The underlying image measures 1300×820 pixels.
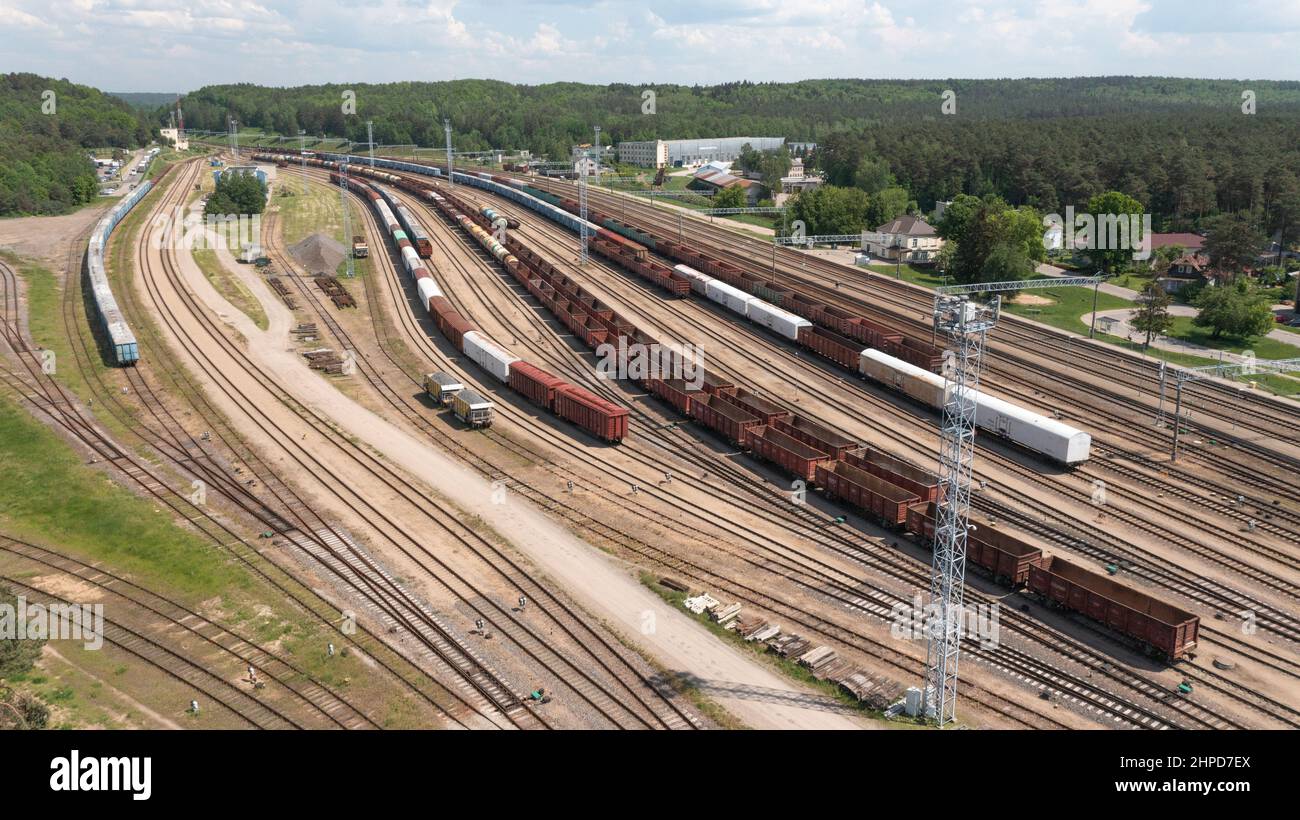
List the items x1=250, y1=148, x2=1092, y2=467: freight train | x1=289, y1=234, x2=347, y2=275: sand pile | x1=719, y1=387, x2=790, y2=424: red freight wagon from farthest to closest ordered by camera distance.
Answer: x1=289, y1=234, x2=347, y2=275: sand pile < x1=719, y1=387, x2=790, y2=424: red freight wagon < x1=250, y1=148, x2=1092, y2=467: freight train

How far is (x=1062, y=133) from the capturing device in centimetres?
Result: 18300

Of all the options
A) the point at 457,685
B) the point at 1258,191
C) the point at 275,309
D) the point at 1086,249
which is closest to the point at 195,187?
the point at 275,309

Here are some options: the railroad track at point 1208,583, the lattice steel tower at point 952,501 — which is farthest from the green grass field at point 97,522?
the railroad track at point 1208,583

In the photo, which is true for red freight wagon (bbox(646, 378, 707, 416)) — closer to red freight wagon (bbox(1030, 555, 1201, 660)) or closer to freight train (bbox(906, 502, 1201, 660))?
freight train (bbox(906, 502, 1201, 660))

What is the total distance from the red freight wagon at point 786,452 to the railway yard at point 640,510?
29 cm

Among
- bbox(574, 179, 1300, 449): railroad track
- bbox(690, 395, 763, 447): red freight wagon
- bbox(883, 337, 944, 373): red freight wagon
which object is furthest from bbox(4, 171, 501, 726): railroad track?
bbox(574, 179, 1300, 449): railroad track

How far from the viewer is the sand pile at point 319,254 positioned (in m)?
102

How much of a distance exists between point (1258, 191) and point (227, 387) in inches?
5161

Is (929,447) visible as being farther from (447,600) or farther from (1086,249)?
(1086,249)

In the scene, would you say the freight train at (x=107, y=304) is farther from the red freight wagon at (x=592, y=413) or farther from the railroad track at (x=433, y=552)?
the red freight wagon at (x=592, y=413)

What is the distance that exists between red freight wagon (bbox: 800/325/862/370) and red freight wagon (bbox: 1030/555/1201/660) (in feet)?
106

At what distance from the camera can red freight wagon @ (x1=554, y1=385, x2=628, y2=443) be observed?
5894 cm

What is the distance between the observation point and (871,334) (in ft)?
248

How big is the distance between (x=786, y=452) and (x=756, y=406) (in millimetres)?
6547
